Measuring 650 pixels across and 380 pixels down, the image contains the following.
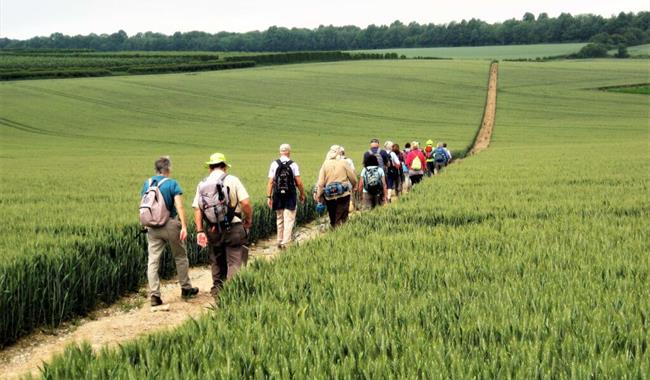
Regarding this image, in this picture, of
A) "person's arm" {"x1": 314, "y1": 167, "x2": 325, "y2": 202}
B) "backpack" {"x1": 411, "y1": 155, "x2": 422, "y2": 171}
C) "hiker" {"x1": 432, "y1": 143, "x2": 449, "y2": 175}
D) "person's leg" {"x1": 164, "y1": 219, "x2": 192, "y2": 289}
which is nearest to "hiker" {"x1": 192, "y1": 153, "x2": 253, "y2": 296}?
"person's leg" {"x1": 164, "y1": 219, "x2": 192, "y2": 289}

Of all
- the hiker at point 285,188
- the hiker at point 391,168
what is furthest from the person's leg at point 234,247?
the hiker at point 391,168

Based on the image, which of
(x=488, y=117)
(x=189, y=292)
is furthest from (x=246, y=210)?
(x=488, y=117)

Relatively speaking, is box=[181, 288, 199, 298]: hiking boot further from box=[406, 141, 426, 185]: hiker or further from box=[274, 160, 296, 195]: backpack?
box=[406, 141, 426, 185]: hiker

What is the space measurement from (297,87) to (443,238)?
238ft

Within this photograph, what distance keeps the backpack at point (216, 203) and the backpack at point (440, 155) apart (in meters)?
17.4

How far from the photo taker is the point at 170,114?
6369 cm

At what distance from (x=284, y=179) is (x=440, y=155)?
47.6 feet

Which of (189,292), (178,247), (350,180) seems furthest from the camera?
(350,180)

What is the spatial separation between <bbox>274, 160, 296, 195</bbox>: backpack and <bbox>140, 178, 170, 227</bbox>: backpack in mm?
3162

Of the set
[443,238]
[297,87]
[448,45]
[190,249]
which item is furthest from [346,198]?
[448,45]

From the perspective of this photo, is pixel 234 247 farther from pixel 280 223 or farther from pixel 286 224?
pixel 280 223

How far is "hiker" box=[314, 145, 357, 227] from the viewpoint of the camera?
13242 millimetres

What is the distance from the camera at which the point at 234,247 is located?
941cm

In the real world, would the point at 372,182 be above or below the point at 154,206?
below
